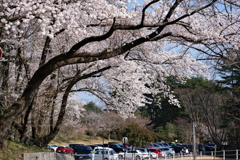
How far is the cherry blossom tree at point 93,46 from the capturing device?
6.71m

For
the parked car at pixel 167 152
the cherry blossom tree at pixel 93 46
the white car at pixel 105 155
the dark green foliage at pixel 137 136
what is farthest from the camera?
the parked car at pixel 167 152

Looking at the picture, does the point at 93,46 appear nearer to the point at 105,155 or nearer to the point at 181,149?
the point at 105,155

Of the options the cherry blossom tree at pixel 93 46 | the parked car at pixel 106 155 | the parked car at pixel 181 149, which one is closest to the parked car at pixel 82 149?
the parked car at pixel 106 155

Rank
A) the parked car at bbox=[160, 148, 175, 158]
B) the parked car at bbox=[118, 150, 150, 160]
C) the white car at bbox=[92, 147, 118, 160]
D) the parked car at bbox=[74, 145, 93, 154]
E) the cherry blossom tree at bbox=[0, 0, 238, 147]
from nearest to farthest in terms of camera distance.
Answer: the cherry blossom tree at bbox=[0, 0, 238, 147] → the white car at bbox=[92, 147, 118, 160] → the parked car at bbox=[118, 150, 150, 160] → the parked car at bbox=[74, 145, 93, 154] → the parked car at bbox=[160, 148, 175, 158]

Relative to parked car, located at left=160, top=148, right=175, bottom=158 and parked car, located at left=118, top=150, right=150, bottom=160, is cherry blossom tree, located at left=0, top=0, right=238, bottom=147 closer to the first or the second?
parked car, located at left=118, top=150, right=150, bottom=160

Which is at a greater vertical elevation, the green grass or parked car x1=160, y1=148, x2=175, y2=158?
the green grass

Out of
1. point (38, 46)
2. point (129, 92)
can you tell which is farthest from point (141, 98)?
point (38, 46)

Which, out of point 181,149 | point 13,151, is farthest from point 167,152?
point 13,151

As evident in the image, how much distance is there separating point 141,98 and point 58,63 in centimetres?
811

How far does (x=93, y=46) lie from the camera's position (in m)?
11.2

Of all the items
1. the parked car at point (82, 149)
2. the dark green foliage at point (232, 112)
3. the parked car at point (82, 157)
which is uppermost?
the dark green foliage at point (232, 112)

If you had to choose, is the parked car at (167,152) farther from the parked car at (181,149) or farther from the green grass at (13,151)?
the green grass at (13,151)

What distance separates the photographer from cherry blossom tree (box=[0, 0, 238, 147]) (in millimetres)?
6715

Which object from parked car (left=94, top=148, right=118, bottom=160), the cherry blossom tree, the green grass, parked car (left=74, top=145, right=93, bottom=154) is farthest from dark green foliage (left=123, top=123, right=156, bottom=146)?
the green grass
